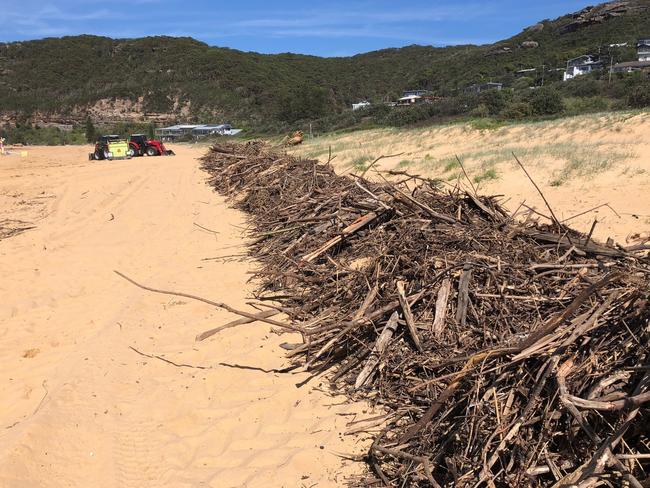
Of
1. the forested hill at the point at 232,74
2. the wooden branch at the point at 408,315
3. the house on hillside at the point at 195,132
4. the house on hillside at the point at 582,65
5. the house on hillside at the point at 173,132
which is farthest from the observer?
the forested hill at the point at 232,74

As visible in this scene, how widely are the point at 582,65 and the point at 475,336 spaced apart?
68506mm

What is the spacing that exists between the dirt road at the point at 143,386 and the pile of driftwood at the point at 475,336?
0.46m


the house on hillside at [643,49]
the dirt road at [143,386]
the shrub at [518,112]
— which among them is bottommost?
the dirt road at [143,386]

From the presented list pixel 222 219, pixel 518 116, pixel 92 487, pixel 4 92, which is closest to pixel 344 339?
pixel 92 487

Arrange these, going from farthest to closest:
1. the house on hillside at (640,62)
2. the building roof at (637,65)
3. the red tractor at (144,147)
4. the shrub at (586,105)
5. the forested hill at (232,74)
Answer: the forested hill at (232,74) → the building roof at (637,65) → the house on hillside at (640,62) → the red tractor at (144,147) → the shrub at (586,105)

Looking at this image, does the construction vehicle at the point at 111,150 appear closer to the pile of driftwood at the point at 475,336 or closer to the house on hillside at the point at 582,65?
the pile of driftwood at the point at 475,336

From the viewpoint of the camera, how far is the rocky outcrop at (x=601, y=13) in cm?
7812

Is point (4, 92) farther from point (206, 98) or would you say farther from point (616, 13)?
point (616, 13)

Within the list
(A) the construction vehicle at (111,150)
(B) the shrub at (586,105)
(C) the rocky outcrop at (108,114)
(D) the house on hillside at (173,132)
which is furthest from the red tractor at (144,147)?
(C) the rocky outcrop at (108,114)

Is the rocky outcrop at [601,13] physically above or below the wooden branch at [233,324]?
above

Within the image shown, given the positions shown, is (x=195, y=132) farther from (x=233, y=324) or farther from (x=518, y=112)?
(x=233, y=324)

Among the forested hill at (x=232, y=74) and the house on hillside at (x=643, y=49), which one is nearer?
the house on hillside at (x=643, y=49)

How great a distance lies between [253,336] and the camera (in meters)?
5.06

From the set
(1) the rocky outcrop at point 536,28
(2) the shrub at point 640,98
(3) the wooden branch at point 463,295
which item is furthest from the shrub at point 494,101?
(1) the rocky outcrop at point 536,28
